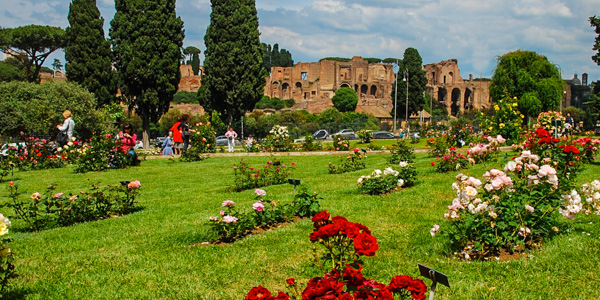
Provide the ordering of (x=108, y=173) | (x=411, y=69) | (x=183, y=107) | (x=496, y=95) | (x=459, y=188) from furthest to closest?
1. (x=183, y=107)
2. (x=411, y=69)
3. (x=496, y=95)
4. (x=108, y=173)
5. (x=459, y=188)

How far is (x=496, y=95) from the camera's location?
35938mm

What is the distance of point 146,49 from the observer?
94.2ft

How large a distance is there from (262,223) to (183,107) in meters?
72.9

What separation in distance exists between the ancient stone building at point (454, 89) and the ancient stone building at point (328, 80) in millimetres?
8280

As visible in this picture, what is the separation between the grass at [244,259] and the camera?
3.46 metres

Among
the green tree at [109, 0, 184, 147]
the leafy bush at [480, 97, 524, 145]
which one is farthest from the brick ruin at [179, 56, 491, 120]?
the leafy bush at [480, 97, 524, 145]

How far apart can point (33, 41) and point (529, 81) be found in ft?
129

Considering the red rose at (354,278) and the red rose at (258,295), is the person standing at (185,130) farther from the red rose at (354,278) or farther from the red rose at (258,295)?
the red rose at (258,295)

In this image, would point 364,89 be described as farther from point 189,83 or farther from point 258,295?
point 258,295

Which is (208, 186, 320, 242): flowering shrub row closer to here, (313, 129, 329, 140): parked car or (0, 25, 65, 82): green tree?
(313, 129, 329, 140): parked car

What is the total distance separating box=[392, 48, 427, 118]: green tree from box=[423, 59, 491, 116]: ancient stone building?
40626 mm

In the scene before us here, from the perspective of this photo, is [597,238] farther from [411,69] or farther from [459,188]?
[411,69]

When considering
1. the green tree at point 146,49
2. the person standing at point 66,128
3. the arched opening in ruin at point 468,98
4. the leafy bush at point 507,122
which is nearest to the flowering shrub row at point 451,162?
the leafy bush at point 507,122

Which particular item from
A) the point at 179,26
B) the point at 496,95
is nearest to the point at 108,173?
the point at 179,26
